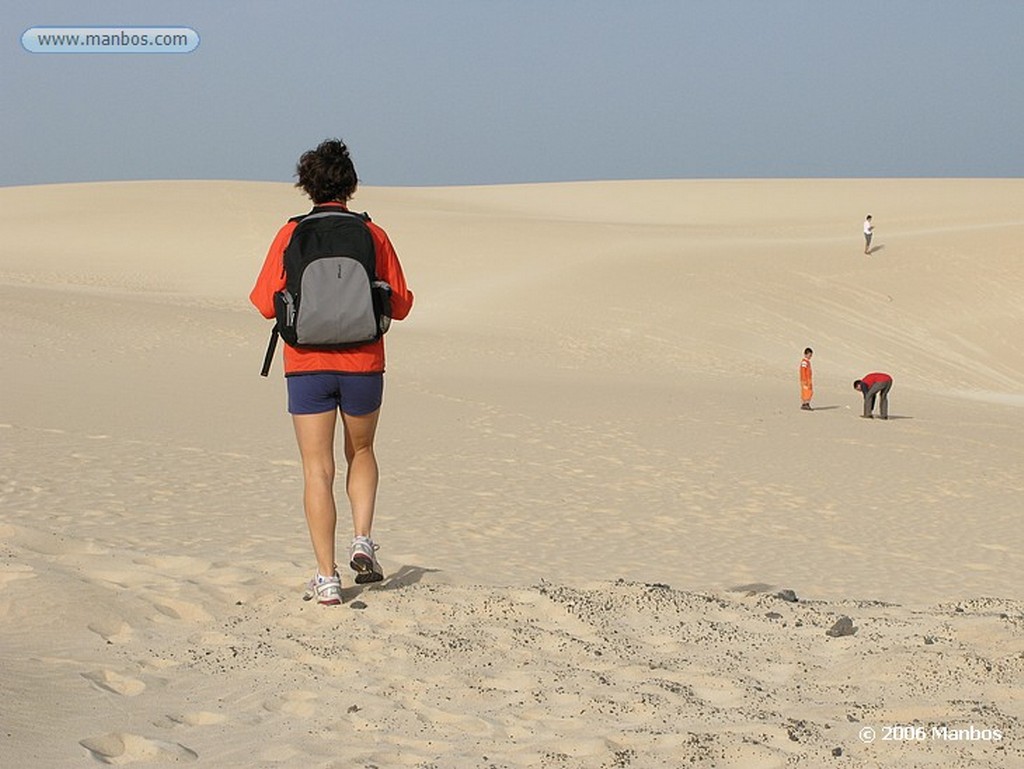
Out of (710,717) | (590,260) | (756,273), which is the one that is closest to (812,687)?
(710,717)

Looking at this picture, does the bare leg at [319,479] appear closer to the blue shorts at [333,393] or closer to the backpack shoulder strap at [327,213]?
the blue shorts at [333,393]

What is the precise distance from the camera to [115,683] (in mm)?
4562

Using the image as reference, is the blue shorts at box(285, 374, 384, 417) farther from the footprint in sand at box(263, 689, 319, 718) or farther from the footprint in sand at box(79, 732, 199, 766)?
the footprint in sand at box(79, 732, 199, 766)

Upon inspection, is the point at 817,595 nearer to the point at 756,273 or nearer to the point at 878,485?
the point at 878,485

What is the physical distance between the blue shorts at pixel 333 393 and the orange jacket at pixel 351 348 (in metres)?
0.04

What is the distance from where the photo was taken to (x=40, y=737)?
12.8 ft

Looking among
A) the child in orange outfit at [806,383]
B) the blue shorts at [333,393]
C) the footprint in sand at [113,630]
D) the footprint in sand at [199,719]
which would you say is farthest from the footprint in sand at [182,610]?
the child in orange outfit at [806,383]

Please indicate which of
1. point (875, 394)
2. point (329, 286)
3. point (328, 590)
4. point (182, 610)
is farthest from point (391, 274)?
point (875, 394)

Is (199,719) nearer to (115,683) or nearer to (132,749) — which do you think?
(132,749)

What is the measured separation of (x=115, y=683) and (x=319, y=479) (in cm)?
142

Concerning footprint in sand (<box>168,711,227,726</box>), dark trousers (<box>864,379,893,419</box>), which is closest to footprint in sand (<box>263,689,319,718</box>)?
footprint in sand (<box>168,711,227,726</box>)

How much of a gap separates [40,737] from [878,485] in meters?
9.55

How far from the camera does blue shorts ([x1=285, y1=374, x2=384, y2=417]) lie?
5527 mm

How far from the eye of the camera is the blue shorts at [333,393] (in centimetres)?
553
